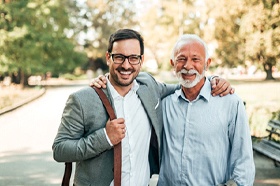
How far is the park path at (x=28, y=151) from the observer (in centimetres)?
A: 686

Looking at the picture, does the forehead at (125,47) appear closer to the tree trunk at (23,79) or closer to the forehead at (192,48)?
the forehead at (192,48)

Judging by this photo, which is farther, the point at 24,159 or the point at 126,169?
the point at 24,159

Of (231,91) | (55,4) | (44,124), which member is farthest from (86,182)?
(55,4)

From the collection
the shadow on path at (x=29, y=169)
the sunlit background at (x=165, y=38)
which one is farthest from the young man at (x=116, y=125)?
the sunlit background at (x=165, y=38)

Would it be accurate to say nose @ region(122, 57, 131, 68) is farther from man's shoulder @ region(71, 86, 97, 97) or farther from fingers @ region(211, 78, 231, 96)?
fingers @ region(211, 78, 231, 96)

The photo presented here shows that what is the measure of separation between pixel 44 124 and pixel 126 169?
1121 centimetres

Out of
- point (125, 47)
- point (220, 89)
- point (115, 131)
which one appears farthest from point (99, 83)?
point (220, 89)

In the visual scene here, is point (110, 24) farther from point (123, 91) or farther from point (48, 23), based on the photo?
point (123, 91)

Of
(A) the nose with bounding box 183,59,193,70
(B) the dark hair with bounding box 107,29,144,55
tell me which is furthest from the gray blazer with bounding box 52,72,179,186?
(A) the nose with bounding box 183,59,193,70

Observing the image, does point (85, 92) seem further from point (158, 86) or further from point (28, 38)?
point (28, 38)

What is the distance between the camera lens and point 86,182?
2.69 metres

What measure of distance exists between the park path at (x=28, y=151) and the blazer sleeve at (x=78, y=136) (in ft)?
13.8

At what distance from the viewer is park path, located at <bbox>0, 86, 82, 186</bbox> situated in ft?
22.5

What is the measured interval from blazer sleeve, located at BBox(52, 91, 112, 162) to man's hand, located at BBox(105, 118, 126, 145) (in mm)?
40
